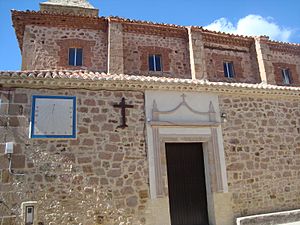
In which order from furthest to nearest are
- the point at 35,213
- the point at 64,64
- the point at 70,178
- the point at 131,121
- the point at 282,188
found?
the point at 64,64 < the point at 282,188 < the point at 131,121 < the point at 70,178 < the point at 35,213

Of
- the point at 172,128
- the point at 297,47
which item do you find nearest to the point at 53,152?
the point at 172,128

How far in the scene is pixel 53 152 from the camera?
17.8 ft

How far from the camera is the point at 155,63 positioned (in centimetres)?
1088

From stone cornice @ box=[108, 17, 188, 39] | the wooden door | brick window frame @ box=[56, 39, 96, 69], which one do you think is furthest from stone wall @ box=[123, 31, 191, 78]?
the wooden door

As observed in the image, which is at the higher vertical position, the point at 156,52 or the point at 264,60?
the point at 156,52

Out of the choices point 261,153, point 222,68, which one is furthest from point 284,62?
point 261,153

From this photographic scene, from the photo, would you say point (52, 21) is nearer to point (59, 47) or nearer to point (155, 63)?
point (59, 47)

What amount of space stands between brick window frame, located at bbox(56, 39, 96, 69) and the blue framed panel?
4.60 metres

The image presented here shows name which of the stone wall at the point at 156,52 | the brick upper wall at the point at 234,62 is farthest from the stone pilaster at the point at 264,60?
the stone wall at the point at 156,52

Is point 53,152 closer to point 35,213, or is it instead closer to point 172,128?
point 35,213

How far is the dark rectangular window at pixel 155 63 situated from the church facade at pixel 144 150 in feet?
13.1

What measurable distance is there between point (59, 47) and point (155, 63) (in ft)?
12.9

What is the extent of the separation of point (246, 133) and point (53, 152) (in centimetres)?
489

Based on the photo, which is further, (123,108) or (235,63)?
(235,63)
